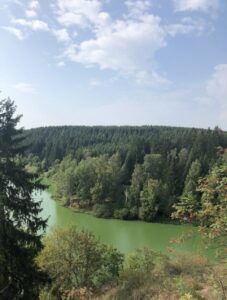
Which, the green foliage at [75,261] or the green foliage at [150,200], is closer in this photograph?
the green foliage at [75,261]

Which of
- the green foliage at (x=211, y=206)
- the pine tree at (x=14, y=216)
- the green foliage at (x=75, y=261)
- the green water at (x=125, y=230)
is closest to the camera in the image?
the green foliage at (x=211, y=206)

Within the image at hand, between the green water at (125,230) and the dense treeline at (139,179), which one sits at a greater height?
the dense treeline at (139,179)

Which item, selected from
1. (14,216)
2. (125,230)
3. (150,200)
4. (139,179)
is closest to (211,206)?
(14,216)

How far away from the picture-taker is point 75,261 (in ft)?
53.5

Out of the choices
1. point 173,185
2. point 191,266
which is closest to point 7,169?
point 191,266

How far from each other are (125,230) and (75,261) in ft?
85.3

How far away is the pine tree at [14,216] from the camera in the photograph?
11.8 meters

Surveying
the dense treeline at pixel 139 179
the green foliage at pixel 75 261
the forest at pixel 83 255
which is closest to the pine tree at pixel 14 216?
the forest at pixel 83 255

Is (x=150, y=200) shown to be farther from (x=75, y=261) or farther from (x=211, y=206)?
(x=211, y=206)

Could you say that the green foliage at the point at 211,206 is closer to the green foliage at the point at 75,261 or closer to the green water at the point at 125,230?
the green foliage at the point at 75,261

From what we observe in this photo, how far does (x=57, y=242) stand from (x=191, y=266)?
6.07 meters

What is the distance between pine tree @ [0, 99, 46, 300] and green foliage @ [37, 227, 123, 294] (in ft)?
11.2

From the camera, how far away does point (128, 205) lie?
162 ft

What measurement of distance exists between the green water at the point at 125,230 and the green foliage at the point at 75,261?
14.6m
